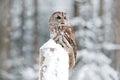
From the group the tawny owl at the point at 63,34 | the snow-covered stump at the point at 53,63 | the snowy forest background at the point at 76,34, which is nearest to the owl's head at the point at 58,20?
the tawny owl at the point at 63,34

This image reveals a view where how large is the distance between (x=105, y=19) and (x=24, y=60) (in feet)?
4.43

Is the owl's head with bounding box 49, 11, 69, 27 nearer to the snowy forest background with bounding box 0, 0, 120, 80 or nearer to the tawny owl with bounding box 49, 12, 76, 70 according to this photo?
the tawny owl with bounding box 49, 12, 76, 70

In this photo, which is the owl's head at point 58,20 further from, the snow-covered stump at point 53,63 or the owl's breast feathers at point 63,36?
the snow-covered stump at point 53,63

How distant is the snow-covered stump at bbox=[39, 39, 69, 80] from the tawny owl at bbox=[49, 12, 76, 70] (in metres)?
0.04

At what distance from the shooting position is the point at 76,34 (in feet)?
23.0

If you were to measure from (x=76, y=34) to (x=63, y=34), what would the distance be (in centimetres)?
530

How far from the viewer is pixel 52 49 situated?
1621mm

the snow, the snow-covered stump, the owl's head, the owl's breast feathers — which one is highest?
the owl's head

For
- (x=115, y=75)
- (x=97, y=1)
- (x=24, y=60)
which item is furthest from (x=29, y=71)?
(x=115, y=75)

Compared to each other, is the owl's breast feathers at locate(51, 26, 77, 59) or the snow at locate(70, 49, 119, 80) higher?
the owl's breast feathers at locate(51, 26, 77, 59)

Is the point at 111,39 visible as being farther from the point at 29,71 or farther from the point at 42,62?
the point at 42,62

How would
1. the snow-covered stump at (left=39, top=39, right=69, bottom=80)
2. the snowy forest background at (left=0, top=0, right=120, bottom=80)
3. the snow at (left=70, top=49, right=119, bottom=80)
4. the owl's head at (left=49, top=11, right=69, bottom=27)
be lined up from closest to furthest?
the snow-covered stump at (left=39, top=39, right=69, bottom=80)
the owl's head at (left=49, top=11, right=69, bottom=27)
the snow at (left=70, top=49, right=119, bottom=80)
the snowy forest background at (left=0, top=0, right=120, bottom=80)

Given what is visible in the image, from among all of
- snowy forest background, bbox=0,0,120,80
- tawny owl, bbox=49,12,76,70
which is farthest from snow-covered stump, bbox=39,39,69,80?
snowy forest background, bbox=0,0,120,80

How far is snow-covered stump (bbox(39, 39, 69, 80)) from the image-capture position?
5.21 feet
